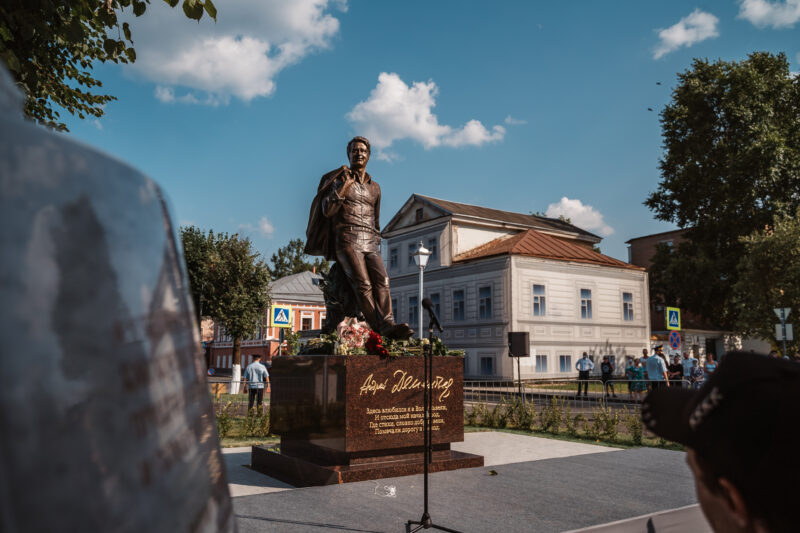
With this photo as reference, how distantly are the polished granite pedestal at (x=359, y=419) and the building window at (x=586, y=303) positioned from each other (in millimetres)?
27986

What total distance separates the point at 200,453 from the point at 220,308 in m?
38.1

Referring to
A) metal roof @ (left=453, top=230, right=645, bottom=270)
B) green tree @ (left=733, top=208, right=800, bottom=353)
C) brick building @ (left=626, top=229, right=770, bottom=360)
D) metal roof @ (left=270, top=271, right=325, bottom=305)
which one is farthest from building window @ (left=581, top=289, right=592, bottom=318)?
metal roof @ (left=270, top=271, right=325, bottom=305)

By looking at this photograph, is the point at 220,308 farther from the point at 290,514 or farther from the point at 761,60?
the point at 761,60

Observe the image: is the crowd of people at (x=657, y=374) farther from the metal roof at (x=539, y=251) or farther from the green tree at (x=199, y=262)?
the green tree at (x=199, y=262)

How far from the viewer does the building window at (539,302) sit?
3303 cm

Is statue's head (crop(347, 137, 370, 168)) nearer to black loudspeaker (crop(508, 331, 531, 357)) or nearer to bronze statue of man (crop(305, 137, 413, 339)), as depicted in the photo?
bronze statue of man (crop(305, 137, 413, 339))

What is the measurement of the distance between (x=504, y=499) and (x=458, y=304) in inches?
1164

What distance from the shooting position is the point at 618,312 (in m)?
36.0

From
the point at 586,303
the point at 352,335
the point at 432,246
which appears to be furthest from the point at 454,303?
the point at 352,335

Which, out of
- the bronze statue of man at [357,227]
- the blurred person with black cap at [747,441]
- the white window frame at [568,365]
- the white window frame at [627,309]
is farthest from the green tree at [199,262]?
the blurred person with black cap at [747,441]

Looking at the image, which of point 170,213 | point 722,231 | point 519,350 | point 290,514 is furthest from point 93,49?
point 722,231

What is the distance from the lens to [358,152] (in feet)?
28.7

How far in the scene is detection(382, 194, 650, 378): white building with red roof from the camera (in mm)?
32656

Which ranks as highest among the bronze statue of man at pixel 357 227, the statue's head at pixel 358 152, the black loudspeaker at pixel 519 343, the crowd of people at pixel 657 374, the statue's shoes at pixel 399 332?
the statue's head at pixel 358 152
